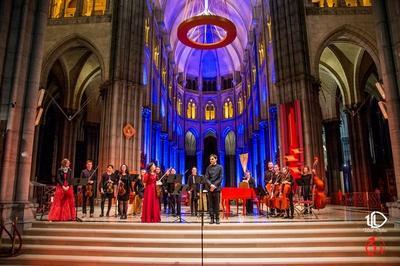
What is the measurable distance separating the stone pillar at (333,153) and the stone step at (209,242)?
17360 mm

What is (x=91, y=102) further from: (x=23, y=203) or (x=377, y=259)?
(x=377, y=259)

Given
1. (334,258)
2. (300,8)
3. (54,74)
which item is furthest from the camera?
(54,74)

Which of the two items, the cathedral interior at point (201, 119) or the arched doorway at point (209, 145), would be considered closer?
the cathedral interior at point (201, 119)

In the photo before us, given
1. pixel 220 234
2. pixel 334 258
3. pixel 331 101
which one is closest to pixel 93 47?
pixel 220 234

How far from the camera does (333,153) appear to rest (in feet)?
81.8

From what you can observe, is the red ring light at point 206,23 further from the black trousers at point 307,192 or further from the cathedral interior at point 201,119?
the black trousers at point 307,192

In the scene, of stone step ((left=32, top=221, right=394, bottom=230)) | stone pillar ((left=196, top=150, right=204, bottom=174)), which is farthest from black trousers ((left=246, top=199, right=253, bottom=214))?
stone pillar ((left=196, top=150, right=204, bottom=174))

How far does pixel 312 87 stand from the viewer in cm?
1730

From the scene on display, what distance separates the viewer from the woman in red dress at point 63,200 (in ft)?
29.2

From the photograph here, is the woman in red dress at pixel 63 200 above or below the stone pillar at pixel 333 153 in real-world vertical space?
below

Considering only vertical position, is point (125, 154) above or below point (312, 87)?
below

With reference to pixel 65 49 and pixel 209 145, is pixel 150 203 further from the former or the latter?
pixel 209 145

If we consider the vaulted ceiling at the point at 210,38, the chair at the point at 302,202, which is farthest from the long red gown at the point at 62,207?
the vaulted ceiling at the point at 210,38

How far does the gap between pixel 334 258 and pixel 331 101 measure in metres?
22.5
